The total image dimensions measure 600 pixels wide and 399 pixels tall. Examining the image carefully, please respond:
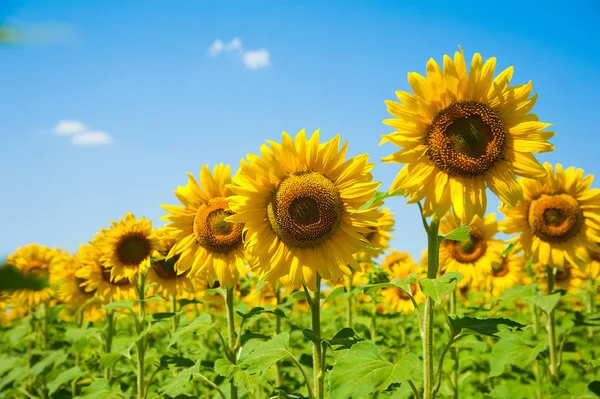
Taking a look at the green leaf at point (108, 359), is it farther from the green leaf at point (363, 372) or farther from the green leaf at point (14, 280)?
the green leaf at point (14, 280)

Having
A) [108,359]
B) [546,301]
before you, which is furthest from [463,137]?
[108,359]

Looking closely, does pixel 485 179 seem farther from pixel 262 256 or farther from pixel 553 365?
pixel 553 365

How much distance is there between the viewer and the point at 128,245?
19.3 ft

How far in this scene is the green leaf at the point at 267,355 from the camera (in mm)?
3018

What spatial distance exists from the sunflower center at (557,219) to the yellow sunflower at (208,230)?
103 inches

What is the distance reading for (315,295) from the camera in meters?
3.31

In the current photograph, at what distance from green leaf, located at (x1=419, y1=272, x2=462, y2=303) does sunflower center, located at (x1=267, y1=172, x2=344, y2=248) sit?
2.81ft

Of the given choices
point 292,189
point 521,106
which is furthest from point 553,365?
point 292,189

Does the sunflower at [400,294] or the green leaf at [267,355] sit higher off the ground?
the sunflower at [400,294]

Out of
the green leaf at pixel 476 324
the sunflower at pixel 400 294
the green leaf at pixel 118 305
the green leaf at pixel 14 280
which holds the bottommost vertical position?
the green leaf at pixel 14 280

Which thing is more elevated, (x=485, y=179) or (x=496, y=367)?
(x=485, y=179)

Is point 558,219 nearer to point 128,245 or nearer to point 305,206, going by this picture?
point 305,206

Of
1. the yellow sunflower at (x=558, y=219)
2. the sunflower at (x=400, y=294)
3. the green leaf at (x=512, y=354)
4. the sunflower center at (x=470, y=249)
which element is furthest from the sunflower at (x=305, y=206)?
the sunflower at (x=400, y=294)

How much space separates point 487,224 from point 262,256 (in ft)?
12.1
